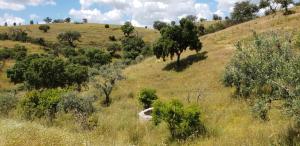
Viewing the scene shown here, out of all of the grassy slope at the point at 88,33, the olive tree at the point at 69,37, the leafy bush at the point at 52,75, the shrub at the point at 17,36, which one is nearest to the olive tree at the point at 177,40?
the leafy bush at the point at 52,75

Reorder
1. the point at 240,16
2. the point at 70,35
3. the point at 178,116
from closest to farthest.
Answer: the point at 178,116
the point at 240,16
the point at 70,35

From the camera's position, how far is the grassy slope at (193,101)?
38.6 ft

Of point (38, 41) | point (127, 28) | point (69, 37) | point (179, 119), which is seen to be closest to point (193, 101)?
point (179, 119)

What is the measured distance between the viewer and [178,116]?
25.2m

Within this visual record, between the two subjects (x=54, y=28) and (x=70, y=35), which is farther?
(x=54, y=28)

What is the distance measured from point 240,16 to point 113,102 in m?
72.7

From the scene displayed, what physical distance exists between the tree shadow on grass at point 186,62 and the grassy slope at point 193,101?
1.12 metres

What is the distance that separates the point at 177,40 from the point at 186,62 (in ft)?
13.8

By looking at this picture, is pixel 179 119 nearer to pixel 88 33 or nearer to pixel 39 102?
pixel 39 102

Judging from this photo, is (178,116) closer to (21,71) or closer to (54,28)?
(21,71)

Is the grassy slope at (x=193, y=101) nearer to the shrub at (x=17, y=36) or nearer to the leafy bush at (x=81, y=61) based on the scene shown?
the leafy bush at (x=81, y=61)

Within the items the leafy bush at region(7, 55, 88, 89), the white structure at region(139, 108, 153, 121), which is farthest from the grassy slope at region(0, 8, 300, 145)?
the leafy bush at region(7, 55, 88, 89)

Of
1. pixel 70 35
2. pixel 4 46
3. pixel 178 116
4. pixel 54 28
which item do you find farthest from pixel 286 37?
pixel 54 28

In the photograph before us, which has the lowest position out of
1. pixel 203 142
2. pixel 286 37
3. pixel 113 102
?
pixel 113 102
